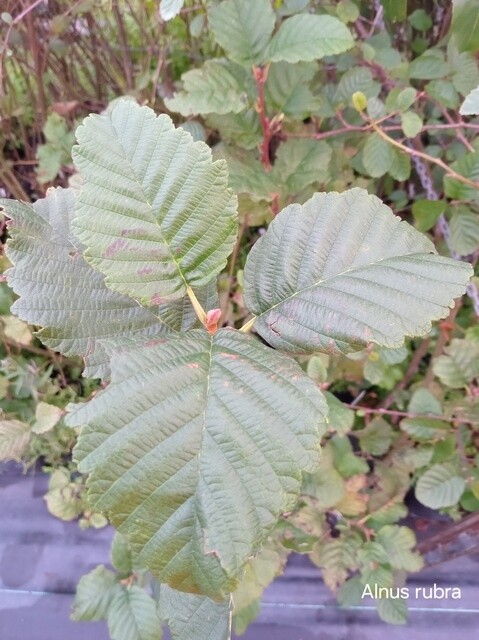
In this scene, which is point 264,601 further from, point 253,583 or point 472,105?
point 472,105

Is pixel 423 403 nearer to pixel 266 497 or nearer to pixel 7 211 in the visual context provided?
pixel 266 497

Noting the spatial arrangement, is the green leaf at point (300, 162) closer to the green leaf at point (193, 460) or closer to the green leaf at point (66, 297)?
the green leaf at point (66, 297)

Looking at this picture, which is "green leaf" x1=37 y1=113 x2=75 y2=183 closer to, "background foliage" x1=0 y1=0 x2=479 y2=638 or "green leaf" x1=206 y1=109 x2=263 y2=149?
"background foliage" x1=0 y1=0 x2=479 y2=638

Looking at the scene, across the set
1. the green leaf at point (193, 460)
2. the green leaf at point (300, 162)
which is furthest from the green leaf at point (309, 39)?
the green leaf at point (193, 460)

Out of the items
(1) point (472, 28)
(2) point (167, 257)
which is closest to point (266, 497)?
(2) point (167, 257)

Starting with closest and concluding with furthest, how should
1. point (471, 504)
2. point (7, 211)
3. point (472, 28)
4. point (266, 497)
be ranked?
point (266, 497)
point (7, 211)
point (472, 28)
point (471, 504)

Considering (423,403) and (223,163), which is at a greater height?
(223,163)

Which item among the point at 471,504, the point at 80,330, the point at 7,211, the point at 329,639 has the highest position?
the point at 7,211
